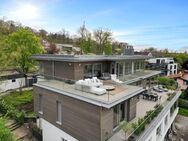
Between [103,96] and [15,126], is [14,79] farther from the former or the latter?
[103,96]

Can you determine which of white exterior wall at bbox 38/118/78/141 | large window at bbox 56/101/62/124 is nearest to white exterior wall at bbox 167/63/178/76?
white exterior wall at bbox 38/118/78/141

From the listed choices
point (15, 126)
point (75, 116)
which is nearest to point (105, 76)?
point (75, 116)

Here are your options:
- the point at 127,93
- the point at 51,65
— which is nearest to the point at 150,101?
the point at 127,93

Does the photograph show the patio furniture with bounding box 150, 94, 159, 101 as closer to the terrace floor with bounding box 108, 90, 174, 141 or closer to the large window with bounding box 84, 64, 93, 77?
the terrace floor with bounding box 108, 90, 174, 141

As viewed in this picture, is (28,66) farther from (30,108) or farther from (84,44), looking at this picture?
(84,44)

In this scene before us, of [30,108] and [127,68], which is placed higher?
[127,68]

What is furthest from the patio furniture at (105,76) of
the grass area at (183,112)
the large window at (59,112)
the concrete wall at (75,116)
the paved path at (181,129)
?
the grass area at (183,112)
